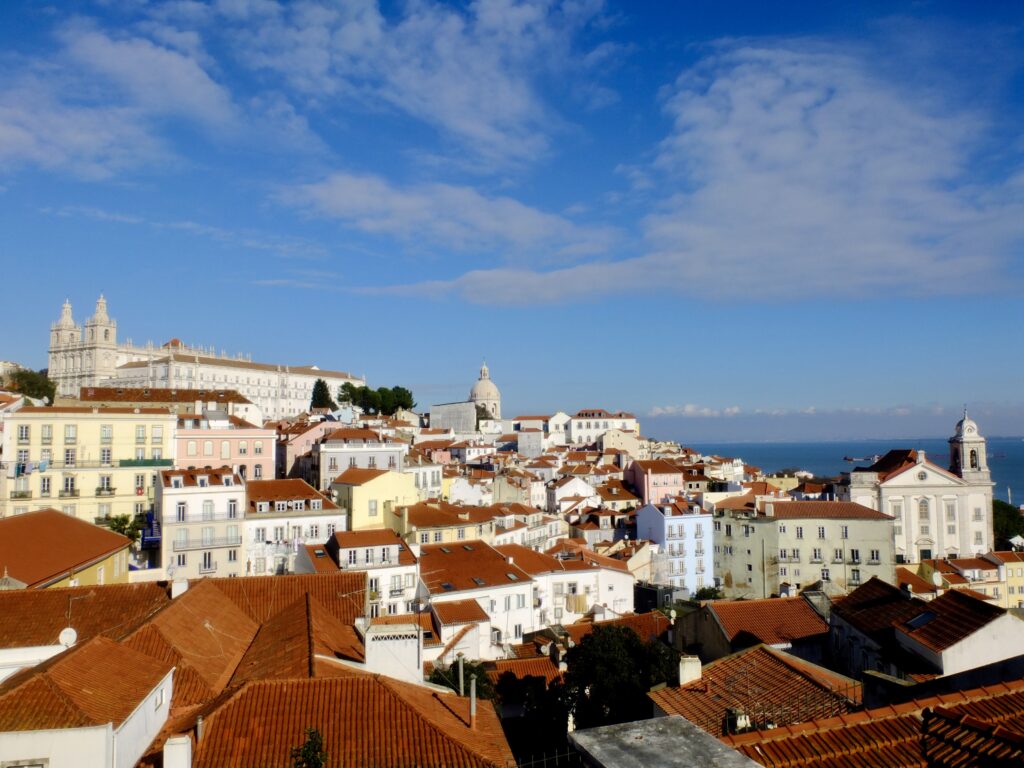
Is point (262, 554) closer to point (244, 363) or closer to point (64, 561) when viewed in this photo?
point (64, 561)

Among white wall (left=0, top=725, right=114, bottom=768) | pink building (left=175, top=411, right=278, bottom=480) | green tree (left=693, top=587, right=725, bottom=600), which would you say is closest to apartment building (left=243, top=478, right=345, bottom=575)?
pink building (left=175, top=411, right=278, bottom=480)

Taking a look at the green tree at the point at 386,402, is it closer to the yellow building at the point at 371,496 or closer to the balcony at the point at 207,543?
the yellow building at the point at 371,496

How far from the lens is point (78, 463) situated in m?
38.6

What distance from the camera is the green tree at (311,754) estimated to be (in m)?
8.39

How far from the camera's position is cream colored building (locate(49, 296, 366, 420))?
118 m

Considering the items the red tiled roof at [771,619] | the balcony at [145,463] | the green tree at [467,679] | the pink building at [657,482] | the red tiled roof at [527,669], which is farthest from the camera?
the pink building at [657,482]

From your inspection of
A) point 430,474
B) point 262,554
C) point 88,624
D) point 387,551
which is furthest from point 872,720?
point 430,474

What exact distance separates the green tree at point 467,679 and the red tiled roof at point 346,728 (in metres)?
8.81

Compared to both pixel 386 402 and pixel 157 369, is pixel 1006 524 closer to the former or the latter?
pixel 386 402

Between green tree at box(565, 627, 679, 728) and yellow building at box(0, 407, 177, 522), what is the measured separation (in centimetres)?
2860

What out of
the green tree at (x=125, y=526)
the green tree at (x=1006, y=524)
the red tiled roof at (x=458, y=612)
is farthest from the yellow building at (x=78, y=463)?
the green tree at (x=1006, y=524)

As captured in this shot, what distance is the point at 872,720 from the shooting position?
5.61 m

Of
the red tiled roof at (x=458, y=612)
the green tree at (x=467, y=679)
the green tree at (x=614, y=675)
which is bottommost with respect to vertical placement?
the red tiled roof at (x=458, y=612)

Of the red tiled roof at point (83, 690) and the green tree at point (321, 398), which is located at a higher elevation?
the green tree at point (321, 398)
